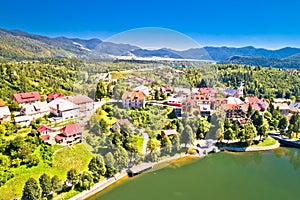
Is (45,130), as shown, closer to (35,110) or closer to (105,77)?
(35,110)

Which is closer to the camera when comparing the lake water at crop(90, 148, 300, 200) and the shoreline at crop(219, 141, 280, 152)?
the lake water at crop(90, 148, 300, 200)

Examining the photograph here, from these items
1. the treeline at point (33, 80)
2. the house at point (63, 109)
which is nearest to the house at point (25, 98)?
the treeline at point (33, 80)

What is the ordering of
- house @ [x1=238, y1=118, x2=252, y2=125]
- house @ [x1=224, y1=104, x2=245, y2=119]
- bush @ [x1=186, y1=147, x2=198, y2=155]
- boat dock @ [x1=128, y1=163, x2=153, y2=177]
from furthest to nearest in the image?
house @ [x1=224, y1=104, x2=245, y2=119] < house @ [x1=238, y1=118, x2=252, y2=125] < bush @ [x1=186, y1=147, x2=198, y2=155] < boat dock @ [x1=128, y1=163, x2=153, y2=177]

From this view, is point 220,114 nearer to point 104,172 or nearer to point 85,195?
point 104,172

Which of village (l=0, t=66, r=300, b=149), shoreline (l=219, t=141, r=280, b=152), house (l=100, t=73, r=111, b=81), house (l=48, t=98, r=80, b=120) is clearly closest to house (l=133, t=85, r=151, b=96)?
village (l=0, t=66, r=300, b=149)

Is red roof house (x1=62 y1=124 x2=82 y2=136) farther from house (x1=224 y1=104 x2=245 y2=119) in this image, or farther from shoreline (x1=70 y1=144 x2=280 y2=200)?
house (x1=224 y1=104 x2=245 y2=119)

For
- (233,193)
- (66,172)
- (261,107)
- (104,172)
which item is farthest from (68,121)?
(261,107)
